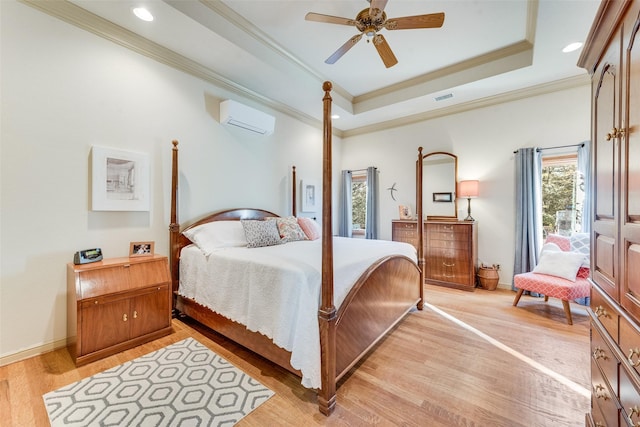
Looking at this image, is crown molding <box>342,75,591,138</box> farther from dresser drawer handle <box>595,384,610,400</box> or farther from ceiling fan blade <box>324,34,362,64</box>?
dresser drawer handle <box>595,384,610,400</box>

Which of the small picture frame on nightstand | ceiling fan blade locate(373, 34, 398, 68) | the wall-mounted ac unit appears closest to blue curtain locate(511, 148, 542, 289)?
ceiling fan blade locate(373, 34, 398, 68)

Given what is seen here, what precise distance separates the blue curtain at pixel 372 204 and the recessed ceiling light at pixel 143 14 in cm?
388

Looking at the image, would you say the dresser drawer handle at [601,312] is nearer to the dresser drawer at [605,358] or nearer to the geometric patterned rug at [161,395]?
the dresser drawer at [605,358]

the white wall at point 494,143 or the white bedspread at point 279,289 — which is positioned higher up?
the white wall at point 494,143

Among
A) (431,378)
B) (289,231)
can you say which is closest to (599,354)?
(431,378)

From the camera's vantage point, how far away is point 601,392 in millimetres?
1186

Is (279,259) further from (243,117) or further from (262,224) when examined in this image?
(243,117)

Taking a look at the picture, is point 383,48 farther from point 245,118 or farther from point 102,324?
point 102,324

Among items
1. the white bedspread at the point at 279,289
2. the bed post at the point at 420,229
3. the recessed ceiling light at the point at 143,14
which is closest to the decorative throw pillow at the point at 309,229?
the white bedspread at the point at 279,289

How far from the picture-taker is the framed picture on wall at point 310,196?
4.76 meters

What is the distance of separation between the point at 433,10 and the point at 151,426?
4018mm

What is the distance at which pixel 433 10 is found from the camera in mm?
2693

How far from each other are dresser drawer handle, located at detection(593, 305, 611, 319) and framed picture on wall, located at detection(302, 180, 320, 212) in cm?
389

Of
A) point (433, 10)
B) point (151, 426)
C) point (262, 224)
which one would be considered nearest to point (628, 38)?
point (433, 10)
